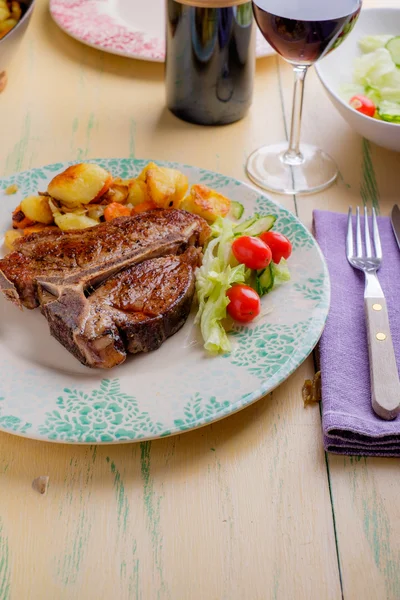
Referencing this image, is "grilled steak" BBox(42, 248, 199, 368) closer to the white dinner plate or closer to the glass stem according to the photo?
the white dinner plate

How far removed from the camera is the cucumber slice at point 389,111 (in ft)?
8.52

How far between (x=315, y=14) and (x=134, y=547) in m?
1.69

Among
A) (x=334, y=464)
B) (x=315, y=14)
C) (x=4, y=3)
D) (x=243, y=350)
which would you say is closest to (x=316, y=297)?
(x=243, y=350)

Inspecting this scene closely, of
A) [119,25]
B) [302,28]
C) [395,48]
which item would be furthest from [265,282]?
[119,25]

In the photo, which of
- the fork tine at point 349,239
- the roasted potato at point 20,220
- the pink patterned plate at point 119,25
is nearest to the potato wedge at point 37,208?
the roasted potato at point 20,220

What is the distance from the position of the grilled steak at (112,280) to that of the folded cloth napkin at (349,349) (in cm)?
42

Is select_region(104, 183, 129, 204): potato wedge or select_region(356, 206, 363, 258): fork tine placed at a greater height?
select_region(104, 183, 129, 204): potato wedge

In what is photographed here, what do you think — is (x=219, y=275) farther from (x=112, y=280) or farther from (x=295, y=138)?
(x=295, y=138)

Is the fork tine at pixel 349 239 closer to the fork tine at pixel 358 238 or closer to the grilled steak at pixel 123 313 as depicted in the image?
the fork tine at pixel 358 238

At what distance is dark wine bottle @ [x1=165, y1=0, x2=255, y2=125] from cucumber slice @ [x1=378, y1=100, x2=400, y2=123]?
1.78 feet

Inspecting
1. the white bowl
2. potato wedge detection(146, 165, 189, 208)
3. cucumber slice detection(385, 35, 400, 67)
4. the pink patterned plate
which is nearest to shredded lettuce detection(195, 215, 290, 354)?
potato wedge detection(146, 165, 189, 208)

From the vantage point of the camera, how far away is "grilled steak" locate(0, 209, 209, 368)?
5.94 feet

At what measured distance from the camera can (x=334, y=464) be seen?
1.69 m

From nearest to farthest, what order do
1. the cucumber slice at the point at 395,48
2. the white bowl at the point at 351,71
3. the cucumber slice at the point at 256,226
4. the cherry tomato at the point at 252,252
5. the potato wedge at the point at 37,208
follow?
the cherry tomato at the point at 252,252
the cucumber slice at the point at 256,226
the potato wedge at the point at 37,208
the white bowl at the point at 351,71
the cucumber slice at the point at 395,48
